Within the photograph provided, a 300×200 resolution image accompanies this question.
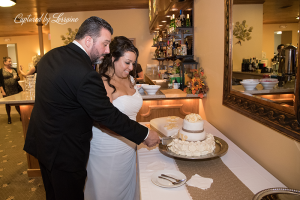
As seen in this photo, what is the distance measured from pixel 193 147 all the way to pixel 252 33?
2.74 feet

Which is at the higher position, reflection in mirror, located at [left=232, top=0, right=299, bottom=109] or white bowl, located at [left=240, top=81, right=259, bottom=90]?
reflection in mirror, located at [left=232, top=0, right=299, bottom=109]

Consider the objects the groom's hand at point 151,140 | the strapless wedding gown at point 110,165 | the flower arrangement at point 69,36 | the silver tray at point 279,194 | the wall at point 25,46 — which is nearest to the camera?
the silver tray at point 279,194

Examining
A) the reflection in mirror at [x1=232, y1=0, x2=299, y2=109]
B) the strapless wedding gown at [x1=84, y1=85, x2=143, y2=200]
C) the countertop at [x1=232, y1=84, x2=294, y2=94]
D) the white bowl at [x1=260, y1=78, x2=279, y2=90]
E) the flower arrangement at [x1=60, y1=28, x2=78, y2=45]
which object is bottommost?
the strapless wedding gown at [x1=84, y1=85, x2=143, y2=200]

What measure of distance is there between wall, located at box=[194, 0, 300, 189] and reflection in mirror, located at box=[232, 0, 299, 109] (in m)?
0.23

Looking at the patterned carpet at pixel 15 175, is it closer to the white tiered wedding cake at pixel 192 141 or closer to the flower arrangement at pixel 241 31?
the white tiered wedding cake at pixel 192 141

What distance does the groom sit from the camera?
1.23 meters

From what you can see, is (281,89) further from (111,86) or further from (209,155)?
(111,86)

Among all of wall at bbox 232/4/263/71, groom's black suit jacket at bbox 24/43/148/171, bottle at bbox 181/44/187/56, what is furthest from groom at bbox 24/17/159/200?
bottle at bbox 181/44/187/56

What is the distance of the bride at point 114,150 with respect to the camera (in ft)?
5.51

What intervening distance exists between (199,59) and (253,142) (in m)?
1.40

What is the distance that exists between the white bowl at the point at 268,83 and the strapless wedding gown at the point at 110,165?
0.99 metres

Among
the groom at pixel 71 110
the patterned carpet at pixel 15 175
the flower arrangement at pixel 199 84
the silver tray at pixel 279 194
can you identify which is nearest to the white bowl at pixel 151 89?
the flower arrangement at pixel 199 84

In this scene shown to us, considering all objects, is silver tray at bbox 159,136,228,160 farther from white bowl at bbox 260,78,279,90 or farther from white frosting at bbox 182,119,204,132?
white bowl at bbox 260,78,279,90

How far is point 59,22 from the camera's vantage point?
21.9ft
